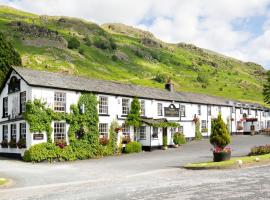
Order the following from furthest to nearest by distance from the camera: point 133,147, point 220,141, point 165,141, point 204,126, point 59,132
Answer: point 204,126 < point 165,141 < point 133,147 < point 59,132 < point 220,141

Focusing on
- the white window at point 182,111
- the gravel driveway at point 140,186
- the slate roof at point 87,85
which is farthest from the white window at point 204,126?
the gravel driveway at point 140,186

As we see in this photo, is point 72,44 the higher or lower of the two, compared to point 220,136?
higher

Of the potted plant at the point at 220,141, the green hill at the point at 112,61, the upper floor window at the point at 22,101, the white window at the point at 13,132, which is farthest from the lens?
the green hill at the point at 112,61

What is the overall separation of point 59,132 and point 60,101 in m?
2.91

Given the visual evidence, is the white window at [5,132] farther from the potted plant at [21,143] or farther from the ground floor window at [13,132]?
the potted plant at [21,143]

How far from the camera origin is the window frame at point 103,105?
3772cm

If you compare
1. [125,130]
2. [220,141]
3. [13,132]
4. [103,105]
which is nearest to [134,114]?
[125,130]

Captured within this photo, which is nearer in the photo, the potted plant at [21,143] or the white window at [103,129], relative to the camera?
the potted plant at [21,143]

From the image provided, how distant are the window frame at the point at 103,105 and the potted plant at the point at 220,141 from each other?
15259mm

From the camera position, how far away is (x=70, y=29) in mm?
181000

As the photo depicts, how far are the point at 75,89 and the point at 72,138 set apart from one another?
474 cm

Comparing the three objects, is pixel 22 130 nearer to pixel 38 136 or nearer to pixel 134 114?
pixel 38 136

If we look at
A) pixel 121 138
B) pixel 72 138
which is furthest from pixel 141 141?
pixel 72 138

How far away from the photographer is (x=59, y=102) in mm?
33969
